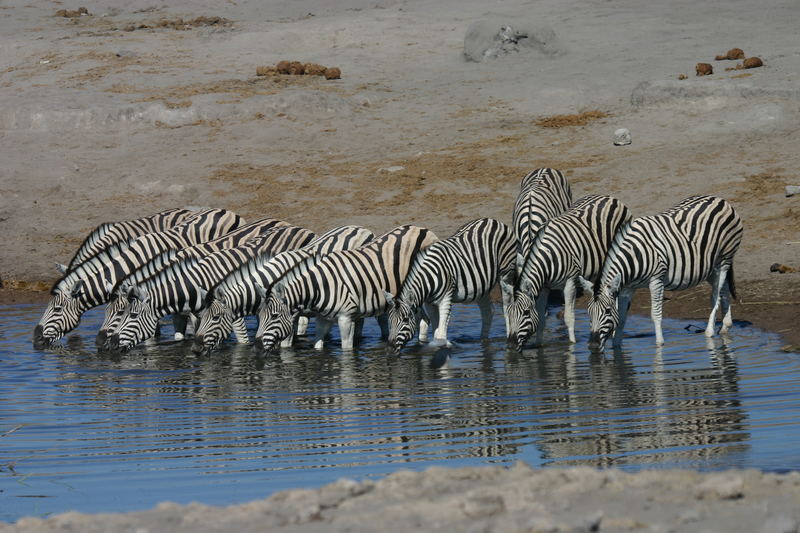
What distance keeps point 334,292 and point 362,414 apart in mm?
3559

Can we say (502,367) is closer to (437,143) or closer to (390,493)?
(390,493)

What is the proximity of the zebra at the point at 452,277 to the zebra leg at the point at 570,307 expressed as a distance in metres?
0.67

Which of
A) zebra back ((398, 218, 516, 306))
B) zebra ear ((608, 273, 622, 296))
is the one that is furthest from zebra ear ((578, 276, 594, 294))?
zebra back ((398, 218, 516, 306))

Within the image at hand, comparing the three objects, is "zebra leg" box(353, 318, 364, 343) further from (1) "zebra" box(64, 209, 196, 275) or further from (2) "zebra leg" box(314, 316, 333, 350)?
(1) "zebra" box(64, 209, 196, 275)

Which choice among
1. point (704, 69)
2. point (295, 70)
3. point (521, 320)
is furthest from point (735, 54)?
point (521, 320)

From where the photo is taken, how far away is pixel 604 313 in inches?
497

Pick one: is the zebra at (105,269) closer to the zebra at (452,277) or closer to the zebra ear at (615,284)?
the zebra at (452,277)

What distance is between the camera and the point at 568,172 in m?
21.0

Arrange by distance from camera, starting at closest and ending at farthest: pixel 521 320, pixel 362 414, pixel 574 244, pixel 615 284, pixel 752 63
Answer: pixel 362 414 < pixel 615 284 < pixel 521 320 < pixel 574 244 < pixel 752 63

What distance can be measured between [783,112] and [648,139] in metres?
2.33

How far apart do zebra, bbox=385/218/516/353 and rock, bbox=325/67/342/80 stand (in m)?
13.5

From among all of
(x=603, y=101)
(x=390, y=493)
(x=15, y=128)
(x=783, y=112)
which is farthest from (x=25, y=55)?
(x=390, y=493)

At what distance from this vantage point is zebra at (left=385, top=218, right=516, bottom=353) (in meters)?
13.2

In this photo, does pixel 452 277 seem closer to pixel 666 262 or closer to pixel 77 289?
pixel 666 262
